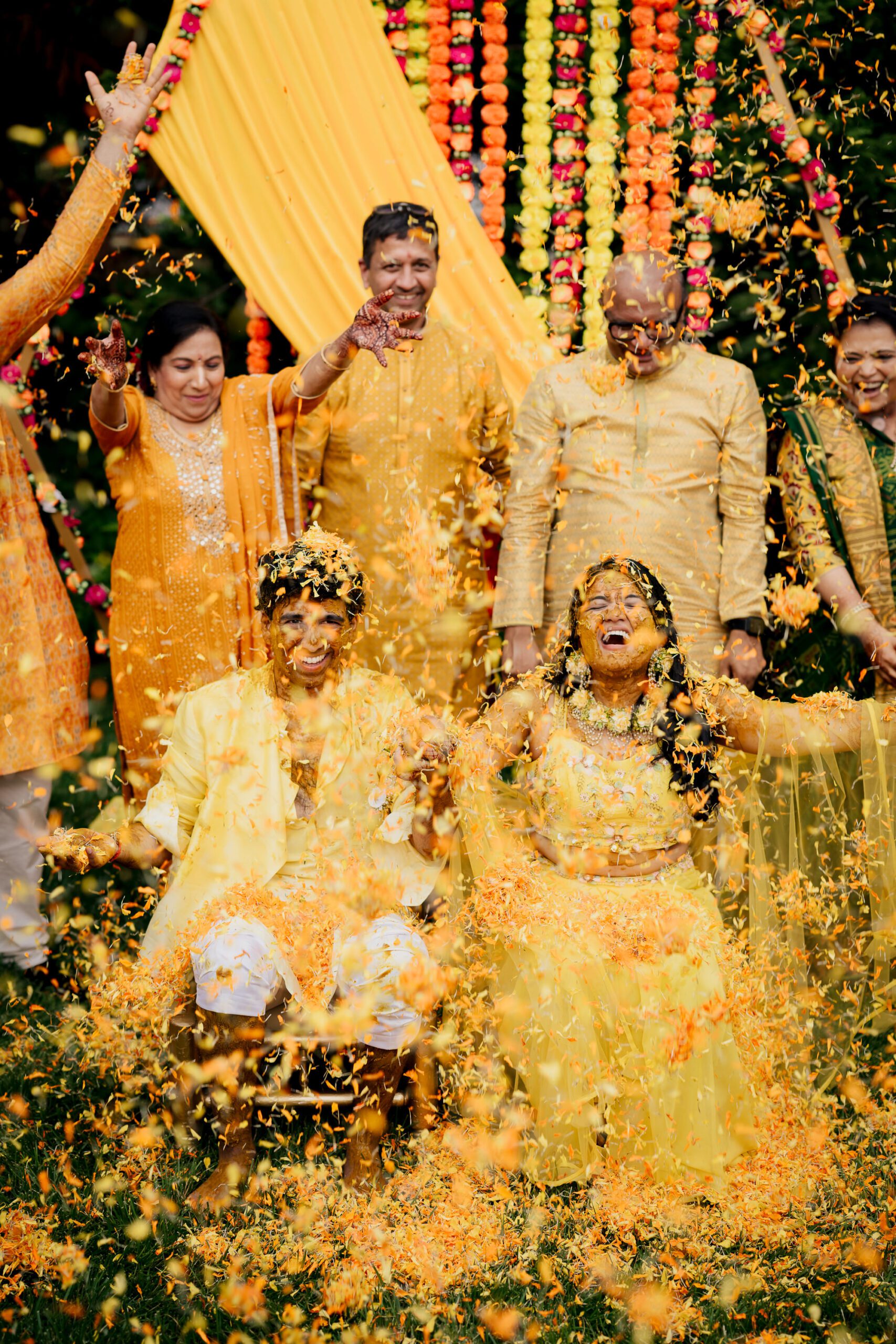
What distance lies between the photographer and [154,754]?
4.43 m

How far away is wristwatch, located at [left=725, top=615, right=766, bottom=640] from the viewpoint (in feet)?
13.8

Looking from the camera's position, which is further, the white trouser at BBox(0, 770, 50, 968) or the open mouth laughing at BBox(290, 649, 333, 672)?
the white trouser at BBox(0, 770, 50, 968)

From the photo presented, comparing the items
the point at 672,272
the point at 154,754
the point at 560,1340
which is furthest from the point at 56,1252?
the point at 672,272

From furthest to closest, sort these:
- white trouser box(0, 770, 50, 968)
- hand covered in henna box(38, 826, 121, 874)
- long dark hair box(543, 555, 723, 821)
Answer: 1. white trouser box(0, 770, 50, 968)
2. long dark hair box(543, 555, 723, 821)
3. hand covered in henna box(38, 826, 121, 874)

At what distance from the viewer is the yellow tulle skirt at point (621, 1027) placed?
346cm

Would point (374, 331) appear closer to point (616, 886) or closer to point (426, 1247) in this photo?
point (616, 886)

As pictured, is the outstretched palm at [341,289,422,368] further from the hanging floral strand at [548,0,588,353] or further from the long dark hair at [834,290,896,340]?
the long dark hair at [834,290,896,340]

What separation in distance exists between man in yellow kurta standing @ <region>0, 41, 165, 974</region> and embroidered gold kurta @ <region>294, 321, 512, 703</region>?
34.6 inches

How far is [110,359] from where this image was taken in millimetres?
3984

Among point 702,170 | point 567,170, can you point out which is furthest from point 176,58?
point 702,170

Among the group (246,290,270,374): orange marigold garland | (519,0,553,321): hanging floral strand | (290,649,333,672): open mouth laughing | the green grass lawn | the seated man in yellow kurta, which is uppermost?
(519,0,553,321): hanging floral strand

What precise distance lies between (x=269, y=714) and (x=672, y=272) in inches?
70.3

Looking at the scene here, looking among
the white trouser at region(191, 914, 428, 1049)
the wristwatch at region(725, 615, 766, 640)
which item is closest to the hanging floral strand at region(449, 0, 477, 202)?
the wristwatch at region(725, 615, 766, 640)

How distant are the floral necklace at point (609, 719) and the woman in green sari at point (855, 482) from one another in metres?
0.92
